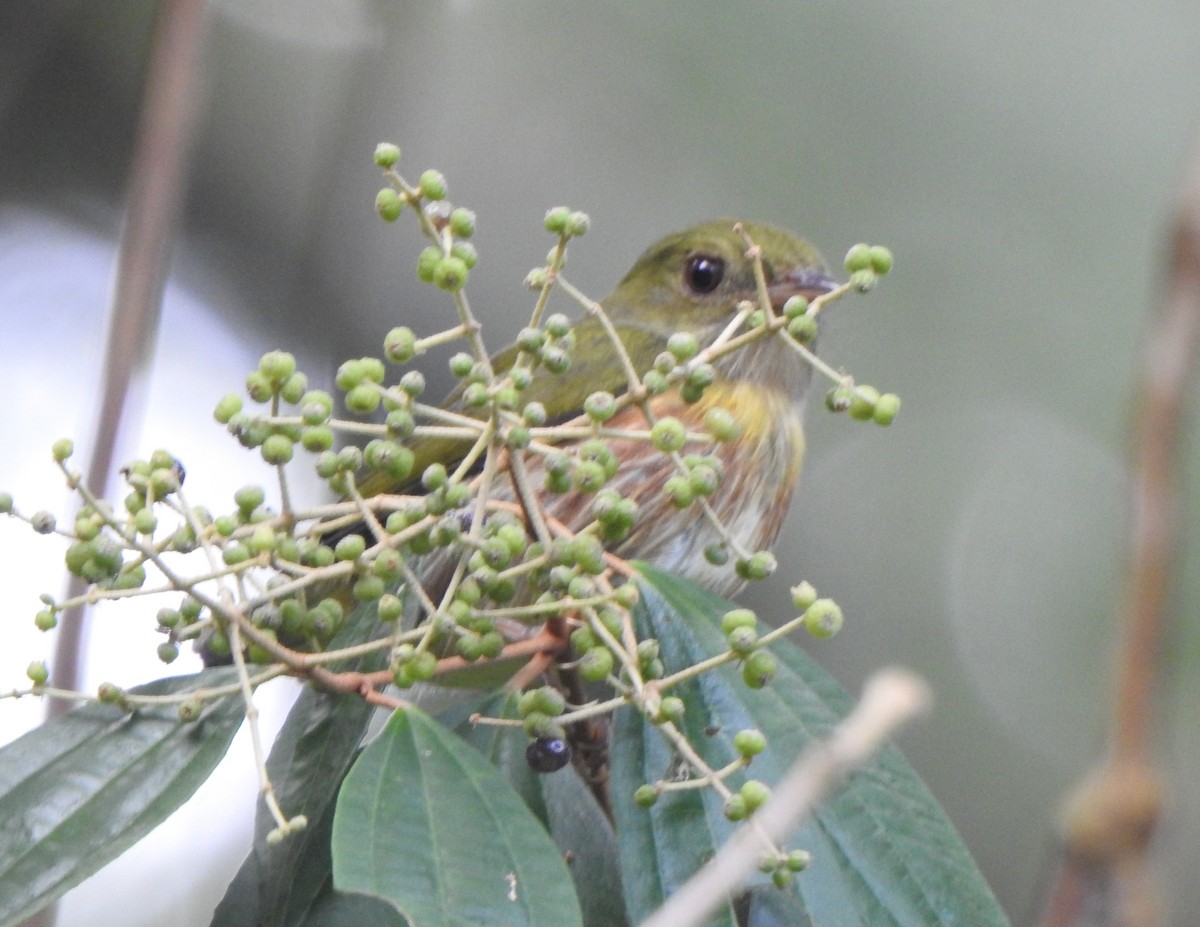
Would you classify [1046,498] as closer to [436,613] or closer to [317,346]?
[317,346]

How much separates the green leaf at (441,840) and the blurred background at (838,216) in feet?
7.46

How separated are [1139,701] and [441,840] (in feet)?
3.22

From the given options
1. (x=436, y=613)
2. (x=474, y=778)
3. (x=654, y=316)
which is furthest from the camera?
(x=654, y=316)

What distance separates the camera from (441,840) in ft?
4.50

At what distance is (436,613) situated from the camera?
4.48ft

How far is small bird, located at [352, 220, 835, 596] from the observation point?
2.63 meters

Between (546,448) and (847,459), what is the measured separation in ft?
12.5

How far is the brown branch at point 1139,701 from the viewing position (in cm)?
48

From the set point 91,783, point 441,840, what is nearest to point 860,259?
point 441,840

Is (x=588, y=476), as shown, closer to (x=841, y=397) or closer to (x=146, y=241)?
(x=841, y=397)

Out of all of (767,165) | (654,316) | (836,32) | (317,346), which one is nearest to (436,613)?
(654,316)

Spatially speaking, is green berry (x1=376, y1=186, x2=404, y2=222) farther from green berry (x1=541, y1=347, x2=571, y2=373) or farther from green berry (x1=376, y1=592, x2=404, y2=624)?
green berry (x1=376, y1=592, x2=404, y2=624)

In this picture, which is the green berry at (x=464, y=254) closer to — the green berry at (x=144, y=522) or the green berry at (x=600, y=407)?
the green berry at (x=600, y=407)

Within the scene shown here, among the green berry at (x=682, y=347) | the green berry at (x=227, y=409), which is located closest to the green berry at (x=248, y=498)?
the green berry at (x=227, y=409)
